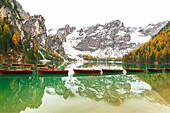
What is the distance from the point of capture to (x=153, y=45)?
447 ft

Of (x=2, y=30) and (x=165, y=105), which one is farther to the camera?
(x=2, y=30)

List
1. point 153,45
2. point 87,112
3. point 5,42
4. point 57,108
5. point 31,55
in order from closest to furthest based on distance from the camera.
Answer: point 87,112
point 57,108
point 5,42
point 153,45
point 31,55

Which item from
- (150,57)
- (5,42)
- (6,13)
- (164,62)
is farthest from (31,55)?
(164,62)

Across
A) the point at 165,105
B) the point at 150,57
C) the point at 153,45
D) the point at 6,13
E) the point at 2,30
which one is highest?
the point at 6,13

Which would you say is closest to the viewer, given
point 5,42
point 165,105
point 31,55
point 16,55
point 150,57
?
point 165,105

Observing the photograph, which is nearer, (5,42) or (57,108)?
(57,108)

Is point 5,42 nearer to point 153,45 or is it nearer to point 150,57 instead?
point 150,57

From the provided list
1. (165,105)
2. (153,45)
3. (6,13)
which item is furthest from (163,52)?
(6,13)

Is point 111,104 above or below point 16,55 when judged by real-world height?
below

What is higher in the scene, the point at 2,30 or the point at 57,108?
the point at 2,30

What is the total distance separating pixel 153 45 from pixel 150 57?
76.2 ft

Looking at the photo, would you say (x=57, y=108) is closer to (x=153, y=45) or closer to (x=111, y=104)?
(x=111, y=104)

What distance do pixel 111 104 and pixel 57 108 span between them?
6434mm

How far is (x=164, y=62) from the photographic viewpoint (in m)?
112
